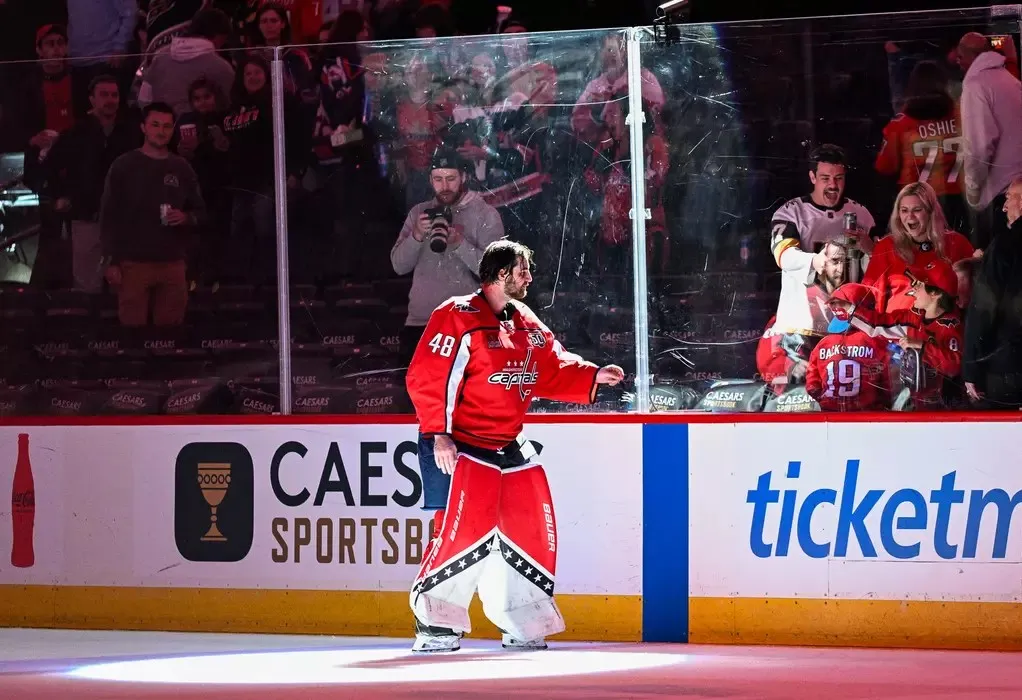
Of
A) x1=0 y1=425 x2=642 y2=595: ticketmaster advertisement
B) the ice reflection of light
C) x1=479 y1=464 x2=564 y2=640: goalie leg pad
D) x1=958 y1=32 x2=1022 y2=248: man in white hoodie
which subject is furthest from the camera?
x1=0 y1=425 x2=642 y2=595: ticketmaster advertisement

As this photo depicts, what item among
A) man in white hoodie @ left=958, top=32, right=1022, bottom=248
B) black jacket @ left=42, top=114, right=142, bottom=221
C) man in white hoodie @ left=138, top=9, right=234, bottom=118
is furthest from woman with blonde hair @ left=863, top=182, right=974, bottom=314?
black jacket @ left=42, top=114, right=142, bottom=221

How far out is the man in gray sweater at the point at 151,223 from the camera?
6.95m

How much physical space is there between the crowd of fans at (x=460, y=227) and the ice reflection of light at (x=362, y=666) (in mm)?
1262

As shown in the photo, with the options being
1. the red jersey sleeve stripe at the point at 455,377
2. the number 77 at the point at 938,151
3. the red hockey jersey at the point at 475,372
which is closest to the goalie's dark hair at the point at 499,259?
the red hockey jersey at the point at 475,372

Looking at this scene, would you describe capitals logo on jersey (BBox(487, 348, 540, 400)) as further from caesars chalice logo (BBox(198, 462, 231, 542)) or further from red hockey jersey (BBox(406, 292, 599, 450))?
caesars chalice logo (BBox(198, 462, 231, 542))

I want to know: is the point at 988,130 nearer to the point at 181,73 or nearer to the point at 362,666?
the point at 362,666

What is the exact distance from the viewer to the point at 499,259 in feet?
19.2

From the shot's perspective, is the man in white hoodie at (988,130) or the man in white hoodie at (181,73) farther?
the man in white hoodie at (181,73)

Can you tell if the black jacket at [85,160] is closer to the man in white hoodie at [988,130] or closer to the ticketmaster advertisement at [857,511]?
the ticketmaster advertisement at [857,511]

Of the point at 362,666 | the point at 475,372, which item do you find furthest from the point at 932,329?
the point at 362,666

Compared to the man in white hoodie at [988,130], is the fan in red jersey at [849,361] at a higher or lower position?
lower

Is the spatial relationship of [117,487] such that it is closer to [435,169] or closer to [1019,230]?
[435,169]

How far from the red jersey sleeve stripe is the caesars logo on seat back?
1.35 meters

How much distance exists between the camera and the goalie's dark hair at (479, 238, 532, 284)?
5859 mm
